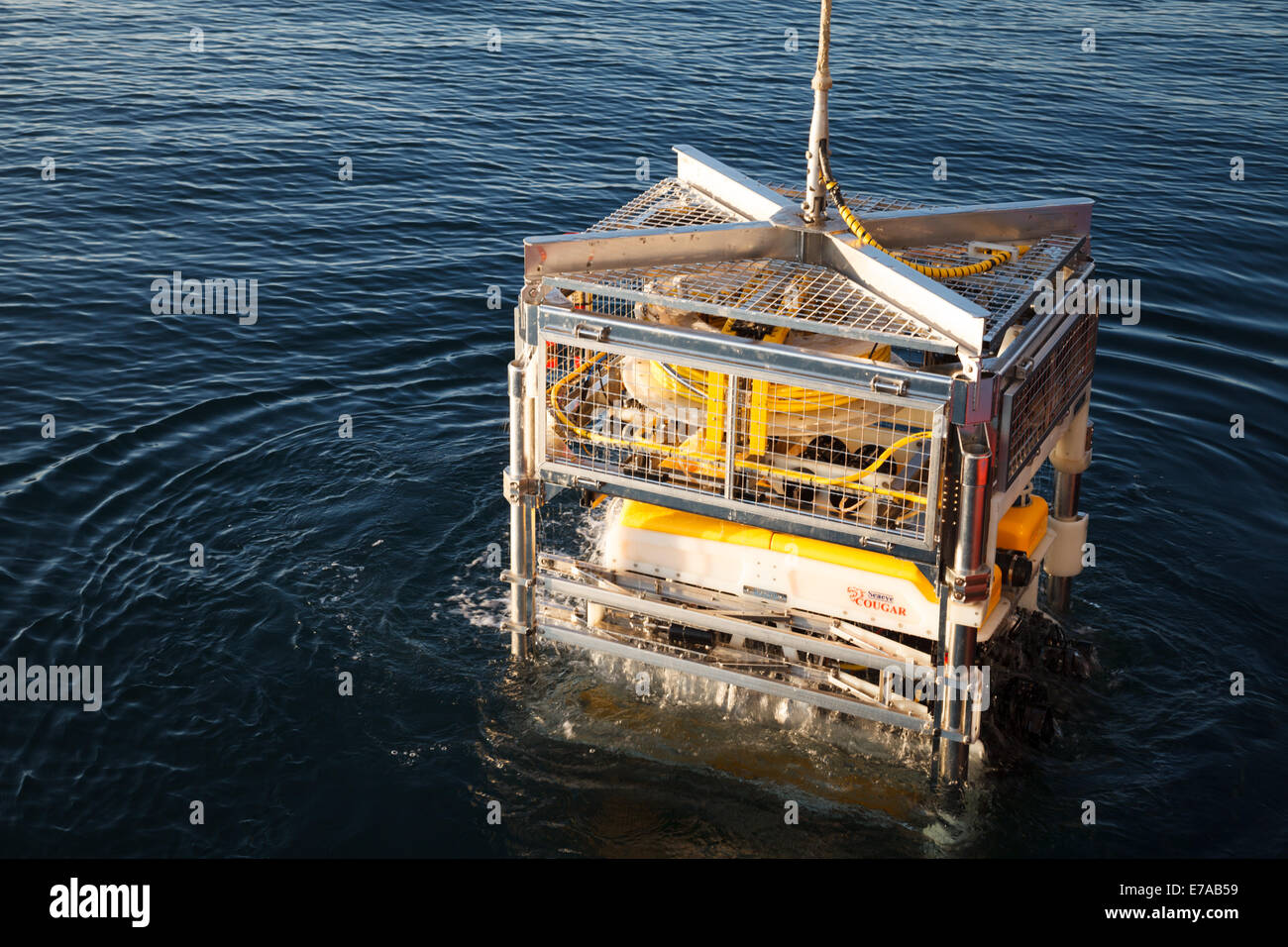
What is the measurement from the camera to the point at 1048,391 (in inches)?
535

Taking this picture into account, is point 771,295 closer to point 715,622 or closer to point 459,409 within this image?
point 715,622

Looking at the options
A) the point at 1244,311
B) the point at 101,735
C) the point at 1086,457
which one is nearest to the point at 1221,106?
the point at 1244,311

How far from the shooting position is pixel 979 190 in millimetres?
29734

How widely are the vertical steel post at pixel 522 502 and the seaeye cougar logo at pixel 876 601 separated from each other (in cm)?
306

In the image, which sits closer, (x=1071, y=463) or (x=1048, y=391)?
(x=1048, y=391)

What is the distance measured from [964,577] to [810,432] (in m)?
1.85

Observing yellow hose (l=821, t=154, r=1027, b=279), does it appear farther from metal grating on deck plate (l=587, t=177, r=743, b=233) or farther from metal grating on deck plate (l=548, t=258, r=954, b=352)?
metal grating on deck plate (l=587, t=177, r=743, b=233)

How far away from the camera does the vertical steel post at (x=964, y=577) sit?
11.8m

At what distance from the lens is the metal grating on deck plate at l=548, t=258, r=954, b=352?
12.0 m

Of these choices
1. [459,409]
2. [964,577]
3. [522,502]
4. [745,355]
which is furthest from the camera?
[459,409]

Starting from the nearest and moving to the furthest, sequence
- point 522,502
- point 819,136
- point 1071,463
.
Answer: point 819,136 → point 522,502 → point 1071,463

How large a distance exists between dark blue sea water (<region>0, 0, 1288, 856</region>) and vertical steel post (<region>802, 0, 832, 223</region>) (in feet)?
16.8

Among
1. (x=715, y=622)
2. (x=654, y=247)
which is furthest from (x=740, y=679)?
(x=654, y=247)

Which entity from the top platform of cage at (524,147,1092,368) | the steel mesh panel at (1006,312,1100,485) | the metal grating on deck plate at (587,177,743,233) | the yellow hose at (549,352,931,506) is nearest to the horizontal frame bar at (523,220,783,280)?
the top platform of cage at (524,147,1092,368)
